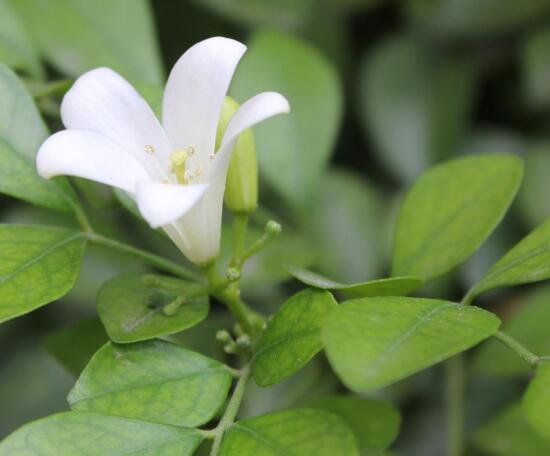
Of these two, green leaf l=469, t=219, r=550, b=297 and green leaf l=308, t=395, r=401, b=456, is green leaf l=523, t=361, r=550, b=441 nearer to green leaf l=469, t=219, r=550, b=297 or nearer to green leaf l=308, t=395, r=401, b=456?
green leaf l=469, t=219, r=550, b=297

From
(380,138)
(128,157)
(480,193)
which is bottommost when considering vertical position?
(380,138)

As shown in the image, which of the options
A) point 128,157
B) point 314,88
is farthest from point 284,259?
point 128,157

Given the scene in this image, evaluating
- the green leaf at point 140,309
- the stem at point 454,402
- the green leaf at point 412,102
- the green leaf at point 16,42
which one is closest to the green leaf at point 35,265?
the green leaf at point 140,309

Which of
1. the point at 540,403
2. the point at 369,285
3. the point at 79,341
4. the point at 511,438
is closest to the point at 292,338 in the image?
the point at 369,285

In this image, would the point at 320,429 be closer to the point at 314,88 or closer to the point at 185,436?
the point at 185,436

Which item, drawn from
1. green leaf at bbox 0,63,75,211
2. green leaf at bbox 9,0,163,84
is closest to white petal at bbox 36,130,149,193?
green leaf at bbox 0,63,75,211
